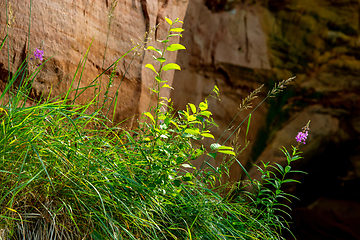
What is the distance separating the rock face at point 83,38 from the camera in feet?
6.30

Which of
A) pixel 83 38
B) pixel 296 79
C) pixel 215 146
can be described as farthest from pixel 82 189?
pixel 296 79

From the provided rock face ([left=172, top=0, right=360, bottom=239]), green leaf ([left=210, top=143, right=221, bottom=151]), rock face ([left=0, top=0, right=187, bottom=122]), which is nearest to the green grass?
green leaf ([left=210, top=143, right=221, bottom=151])

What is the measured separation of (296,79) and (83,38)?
300 centimetres

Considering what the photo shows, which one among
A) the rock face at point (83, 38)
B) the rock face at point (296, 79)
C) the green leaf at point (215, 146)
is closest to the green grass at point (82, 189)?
the green leaf at point (215, 146)

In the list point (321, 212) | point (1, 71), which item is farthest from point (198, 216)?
point (321, 212)

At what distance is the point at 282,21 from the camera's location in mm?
4152

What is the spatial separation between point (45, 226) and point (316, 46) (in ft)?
13.1

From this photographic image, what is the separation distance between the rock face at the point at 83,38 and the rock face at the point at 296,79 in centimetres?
135

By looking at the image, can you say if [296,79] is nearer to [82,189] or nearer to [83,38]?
[83,38]

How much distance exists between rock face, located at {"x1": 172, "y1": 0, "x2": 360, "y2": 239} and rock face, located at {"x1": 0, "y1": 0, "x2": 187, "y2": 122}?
4.45 ft

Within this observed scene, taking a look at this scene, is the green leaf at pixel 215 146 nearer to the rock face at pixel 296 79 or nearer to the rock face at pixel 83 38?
the rock face at pixel 83 38

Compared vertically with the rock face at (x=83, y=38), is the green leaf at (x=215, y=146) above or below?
below

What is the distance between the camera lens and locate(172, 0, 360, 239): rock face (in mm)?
3953

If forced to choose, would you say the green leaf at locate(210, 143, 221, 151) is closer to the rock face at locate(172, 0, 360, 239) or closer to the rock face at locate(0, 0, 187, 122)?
the rock face at locate(0, 0, 187, 122)
